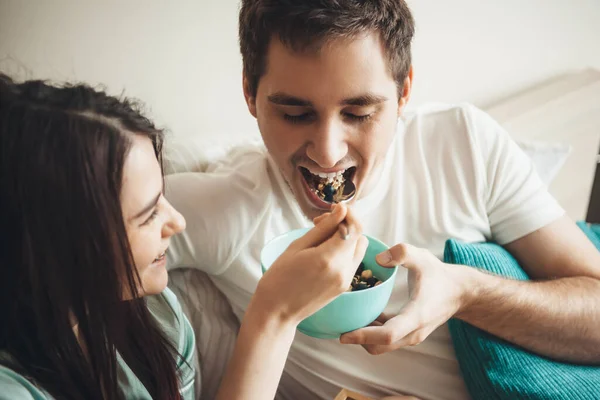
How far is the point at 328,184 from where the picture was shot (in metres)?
1.05

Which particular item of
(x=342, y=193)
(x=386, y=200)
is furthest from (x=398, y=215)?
(x=342, y=193)

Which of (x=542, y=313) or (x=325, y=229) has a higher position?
(x=325, y=229)

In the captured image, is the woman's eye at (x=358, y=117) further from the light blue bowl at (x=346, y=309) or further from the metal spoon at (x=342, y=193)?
the light blue bowl at (x=346, y=309)

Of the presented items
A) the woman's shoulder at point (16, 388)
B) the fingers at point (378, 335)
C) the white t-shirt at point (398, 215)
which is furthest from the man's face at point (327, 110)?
the woman's shoulder at point (16, 388)

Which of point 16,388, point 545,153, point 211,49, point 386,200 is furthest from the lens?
point 545,153

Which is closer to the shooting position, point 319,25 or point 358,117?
point 319,25

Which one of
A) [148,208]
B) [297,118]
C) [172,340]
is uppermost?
[297,118]

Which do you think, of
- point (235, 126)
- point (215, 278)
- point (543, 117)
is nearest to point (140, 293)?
point (215, 278)

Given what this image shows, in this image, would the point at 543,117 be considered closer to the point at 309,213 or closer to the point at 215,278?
the point at 309,213

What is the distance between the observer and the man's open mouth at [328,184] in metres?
1.04

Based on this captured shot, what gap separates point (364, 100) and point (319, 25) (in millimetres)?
170

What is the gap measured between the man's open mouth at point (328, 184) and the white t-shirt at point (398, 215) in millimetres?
78

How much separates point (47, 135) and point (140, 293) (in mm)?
296

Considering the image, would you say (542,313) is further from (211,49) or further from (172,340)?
(211,49)
